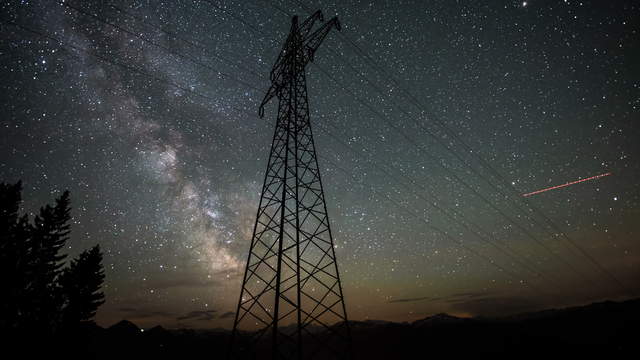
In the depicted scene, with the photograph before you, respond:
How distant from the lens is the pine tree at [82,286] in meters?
24.3

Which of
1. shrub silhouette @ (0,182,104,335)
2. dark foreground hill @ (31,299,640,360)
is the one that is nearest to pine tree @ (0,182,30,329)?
shrub silhouette @ (0,182,104,335)

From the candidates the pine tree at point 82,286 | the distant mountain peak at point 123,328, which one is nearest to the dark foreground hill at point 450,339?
the distant mountain peak at point 123,328

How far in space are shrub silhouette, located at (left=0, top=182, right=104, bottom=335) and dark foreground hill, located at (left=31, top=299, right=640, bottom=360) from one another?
115 m

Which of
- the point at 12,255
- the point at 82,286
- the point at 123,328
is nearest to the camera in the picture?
the point at 12,255

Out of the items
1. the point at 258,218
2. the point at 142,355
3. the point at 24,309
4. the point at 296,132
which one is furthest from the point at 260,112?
the point at 142,355

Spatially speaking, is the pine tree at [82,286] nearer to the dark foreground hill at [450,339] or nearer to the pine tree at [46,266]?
the pine tree at [46,266]

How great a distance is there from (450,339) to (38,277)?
15581 cm

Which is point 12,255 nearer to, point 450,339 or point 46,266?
point 46,266

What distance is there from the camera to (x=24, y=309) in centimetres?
1984

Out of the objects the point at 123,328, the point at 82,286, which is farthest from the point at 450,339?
the point at 123,328

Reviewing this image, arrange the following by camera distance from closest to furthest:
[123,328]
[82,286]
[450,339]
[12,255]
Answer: [12,255] < [82,286] < [450,339] < [123,328]

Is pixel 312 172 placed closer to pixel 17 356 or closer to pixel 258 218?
pixel 258 218

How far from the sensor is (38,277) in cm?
2119

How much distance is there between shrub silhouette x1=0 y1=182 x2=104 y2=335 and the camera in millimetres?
19156
